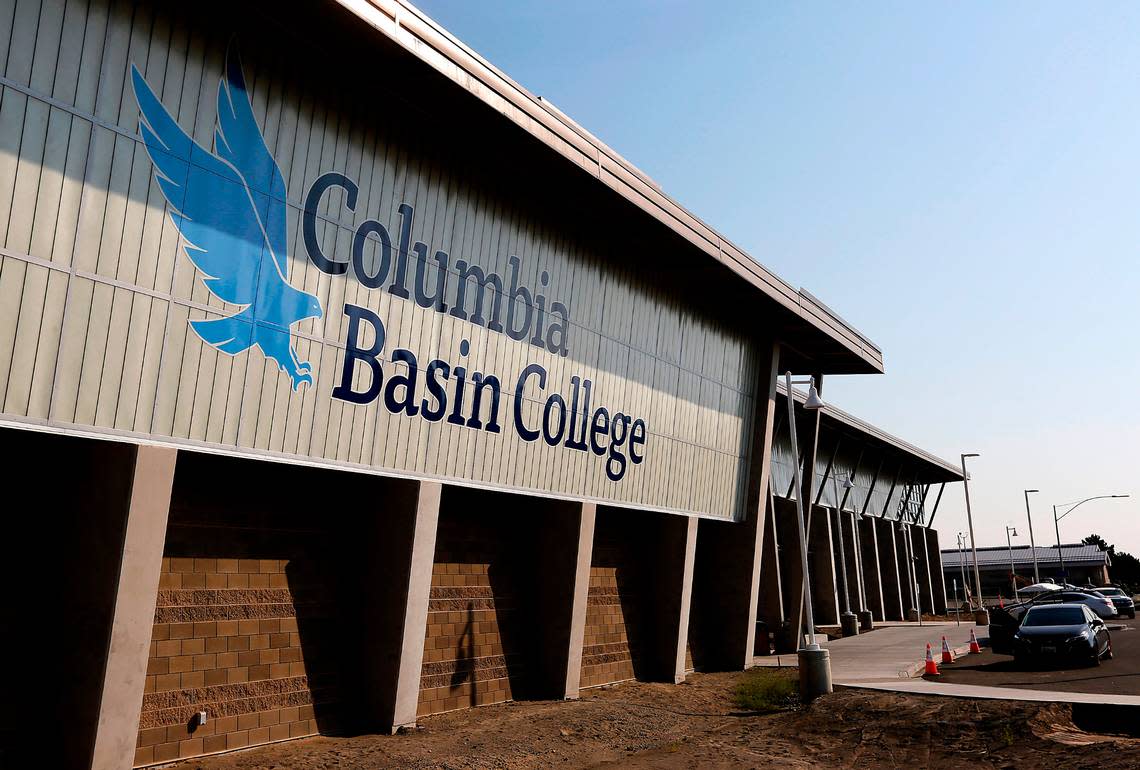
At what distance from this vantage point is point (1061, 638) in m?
24.5

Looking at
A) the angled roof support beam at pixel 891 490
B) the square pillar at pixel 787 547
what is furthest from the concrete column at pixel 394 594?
the angled roof support beam at pixel 891 490

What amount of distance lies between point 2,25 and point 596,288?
13525mm

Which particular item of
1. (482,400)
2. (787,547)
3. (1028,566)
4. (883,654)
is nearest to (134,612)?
(482,400)

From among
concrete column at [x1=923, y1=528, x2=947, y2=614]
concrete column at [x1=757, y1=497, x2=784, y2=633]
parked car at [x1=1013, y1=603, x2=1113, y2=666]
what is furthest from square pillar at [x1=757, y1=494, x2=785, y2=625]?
concrete column at [x1=923, y1=528, x2=947, y2=614]

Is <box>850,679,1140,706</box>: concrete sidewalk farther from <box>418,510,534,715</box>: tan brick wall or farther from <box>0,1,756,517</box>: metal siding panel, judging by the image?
<box>418,510,534,715</box>: tan brick wall

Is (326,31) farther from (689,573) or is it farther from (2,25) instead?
(689,573)

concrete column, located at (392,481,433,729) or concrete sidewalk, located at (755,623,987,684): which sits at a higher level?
concrete column, located at (392,481,433,729)

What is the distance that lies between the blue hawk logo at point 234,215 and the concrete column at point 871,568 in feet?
156

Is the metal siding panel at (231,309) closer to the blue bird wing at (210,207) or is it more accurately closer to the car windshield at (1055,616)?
the blue bird wing at (210,207)

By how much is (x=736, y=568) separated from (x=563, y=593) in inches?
401

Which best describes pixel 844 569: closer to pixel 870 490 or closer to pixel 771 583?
pixel 870 490

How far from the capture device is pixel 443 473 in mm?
17734

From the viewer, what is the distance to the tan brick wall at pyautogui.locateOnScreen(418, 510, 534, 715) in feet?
61.3

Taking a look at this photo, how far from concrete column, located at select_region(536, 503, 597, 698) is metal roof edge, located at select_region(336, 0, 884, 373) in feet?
23.9
